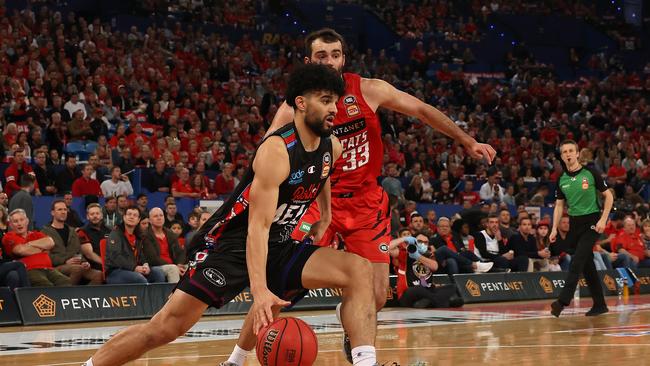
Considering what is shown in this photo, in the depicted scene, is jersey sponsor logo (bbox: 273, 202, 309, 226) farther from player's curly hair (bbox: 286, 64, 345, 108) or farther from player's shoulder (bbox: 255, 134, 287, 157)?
player's curly hair (bbox: 286, 64, 345, 108)

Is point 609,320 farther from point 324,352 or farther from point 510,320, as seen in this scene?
point 324,352

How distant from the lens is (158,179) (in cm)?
1850

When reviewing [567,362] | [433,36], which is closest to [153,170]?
[567,362]

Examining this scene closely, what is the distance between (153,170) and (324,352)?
9229mm

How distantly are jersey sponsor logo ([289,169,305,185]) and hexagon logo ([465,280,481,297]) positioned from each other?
11632mm

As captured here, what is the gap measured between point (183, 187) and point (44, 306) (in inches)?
205

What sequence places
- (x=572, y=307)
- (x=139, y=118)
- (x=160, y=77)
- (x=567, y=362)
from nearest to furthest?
1. (x=567, y=362)
2. (x=572, y=307)
3. (x=139, y=118)
4. (x=160, y=77)

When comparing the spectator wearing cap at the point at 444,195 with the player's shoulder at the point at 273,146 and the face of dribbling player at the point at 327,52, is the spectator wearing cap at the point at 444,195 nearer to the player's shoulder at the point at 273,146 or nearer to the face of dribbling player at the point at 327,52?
the face of dribbling player at the point at 327,52

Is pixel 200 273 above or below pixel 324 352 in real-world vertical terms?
above

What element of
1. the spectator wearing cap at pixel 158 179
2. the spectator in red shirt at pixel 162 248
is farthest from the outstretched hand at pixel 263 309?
the spectator wearing cap at pixel 158 179

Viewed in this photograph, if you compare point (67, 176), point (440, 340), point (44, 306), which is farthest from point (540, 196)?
point (44, 306)

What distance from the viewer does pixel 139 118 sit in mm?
22328

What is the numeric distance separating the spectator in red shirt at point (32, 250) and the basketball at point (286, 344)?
8.02 metres

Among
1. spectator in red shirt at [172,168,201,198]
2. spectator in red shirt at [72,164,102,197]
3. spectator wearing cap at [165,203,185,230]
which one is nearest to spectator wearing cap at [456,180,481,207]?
spectator in red shirt at [172,168,201,198]
